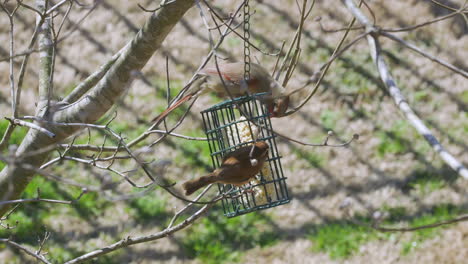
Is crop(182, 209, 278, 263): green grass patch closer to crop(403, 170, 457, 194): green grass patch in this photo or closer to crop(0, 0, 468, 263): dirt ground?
crop(0, 0, 468, 263): dirt ground

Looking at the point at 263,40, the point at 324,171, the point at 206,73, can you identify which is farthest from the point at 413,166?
the point at 206,73

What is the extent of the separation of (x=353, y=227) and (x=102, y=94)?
284 centimetres

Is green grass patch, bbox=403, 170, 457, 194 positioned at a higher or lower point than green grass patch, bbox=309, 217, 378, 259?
higher

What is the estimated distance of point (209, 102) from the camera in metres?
5.65

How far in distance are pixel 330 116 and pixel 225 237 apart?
1.48 metres

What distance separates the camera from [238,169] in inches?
115

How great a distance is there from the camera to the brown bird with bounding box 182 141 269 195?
9.59ft

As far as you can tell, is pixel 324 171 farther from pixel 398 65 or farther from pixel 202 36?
pixel 202 36

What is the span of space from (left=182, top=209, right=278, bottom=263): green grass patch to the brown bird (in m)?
2.06

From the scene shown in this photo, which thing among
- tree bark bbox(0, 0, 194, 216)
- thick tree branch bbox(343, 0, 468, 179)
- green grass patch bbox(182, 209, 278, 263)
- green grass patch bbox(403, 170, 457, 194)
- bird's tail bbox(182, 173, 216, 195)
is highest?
tree bark bbox(0, 0, 194, 216)

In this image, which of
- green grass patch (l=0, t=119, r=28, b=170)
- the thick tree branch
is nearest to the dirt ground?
green grass patch (l=0, t=119, r=28, b=170)

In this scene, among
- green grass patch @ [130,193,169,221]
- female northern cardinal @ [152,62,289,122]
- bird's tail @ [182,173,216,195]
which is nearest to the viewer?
bird's tail @ [182,173,216,195]

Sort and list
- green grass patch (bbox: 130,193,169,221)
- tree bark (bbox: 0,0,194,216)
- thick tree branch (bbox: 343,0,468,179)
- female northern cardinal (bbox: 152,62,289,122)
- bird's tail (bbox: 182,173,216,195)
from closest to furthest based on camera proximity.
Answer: thick tree branch (bbox: 343,0,468,179) < tree bark (bbox: 0,0,194,216) < bird's tail (bbox: 182,173,216,195) < female northern cardinal (bbox: 152,62,289,122) < green grass patch (bbox: 130,193,169,221)

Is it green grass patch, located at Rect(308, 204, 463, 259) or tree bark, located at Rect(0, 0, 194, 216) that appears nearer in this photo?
tree bark, located at Rect(0, 0, 194, 216)
